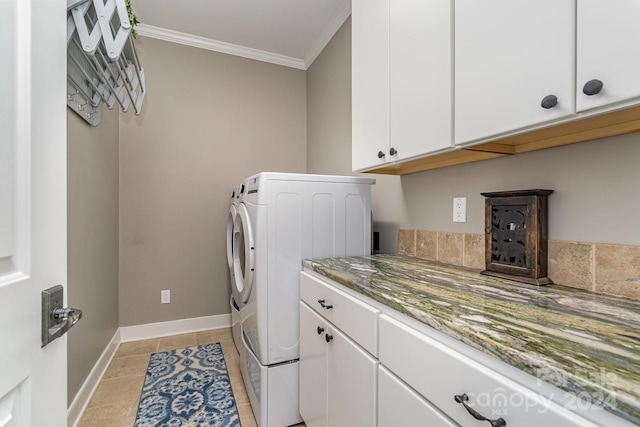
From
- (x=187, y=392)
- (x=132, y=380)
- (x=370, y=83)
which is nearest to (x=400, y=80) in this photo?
(x=370, y=83)

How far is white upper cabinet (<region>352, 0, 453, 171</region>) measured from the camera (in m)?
1.15

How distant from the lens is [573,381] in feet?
1.60

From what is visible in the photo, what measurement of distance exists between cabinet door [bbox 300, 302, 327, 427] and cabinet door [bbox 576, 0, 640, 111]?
1.18m

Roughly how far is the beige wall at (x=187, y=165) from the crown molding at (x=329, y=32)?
38 centimetres

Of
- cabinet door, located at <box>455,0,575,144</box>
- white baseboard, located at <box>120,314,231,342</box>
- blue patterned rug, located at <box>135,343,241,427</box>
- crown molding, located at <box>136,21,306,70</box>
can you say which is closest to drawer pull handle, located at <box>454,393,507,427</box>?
cabinet door, located at <box>455,0,575,144</box>

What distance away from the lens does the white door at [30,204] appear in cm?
52

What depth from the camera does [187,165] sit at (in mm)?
2879

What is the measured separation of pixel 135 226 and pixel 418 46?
2639mm

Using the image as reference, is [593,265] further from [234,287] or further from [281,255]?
[234,287]

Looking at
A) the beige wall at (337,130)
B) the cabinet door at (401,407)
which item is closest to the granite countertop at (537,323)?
the cabinet door at (401,407)

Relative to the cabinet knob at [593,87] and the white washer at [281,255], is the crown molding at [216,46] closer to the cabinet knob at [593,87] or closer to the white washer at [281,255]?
the white washer at [281,255]

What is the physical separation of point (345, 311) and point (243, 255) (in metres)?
0.98

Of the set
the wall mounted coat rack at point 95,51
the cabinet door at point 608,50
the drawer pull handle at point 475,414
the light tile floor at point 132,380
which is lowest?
the light tile floor at point 132,380

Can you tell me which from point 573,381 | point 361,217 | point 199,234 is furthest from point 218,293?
point 573,381
